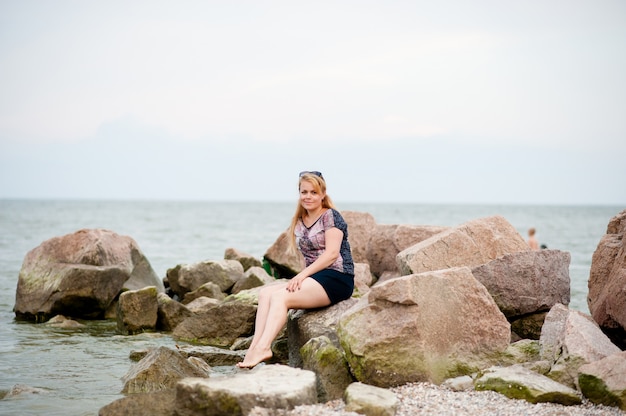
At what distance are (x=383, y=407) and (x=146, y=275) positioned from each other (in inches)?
402

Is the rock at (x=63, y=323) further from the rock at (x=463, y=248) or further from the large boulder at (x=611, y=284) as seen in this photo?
the large boulder at (x=611, y=284)

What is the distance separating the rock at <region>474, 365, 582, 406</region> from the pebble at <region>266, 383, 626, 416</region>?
7 centimetres

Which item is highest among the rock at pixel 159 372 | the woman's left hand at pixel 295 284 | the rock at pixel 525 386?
the woman's left hand at pixel 295 284

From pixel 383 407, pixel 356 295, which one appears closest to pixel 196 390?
pixel 383 407

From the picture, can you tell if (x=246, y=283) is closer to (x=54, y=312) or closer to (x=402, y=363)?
(x=54, y=312)

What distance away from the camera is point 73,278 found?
1273 centimetres

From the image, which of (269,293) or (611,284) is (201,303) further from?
(611,284)

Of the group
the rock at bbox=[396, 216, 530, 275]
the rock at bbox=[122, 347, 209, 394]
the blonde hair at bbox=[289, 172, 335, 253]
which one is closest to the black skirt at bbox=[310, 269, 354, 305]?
the blonde hair at bbox=[289, 172, 335, 253]

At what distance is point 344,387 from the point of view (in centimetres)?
700

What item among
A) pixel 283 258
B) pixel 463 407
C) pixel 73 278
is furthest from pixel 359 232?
pixel 463 407

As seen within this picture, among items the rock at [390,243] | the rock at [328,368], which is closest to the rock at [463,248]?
the rock at [390,243]

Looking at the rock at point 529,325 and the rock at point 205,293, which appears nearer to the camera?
the rock at point 529,325

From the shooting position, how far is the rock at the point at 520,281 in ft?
29.3

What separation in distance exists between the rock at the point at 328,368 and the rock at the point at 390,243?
542 centimetres
